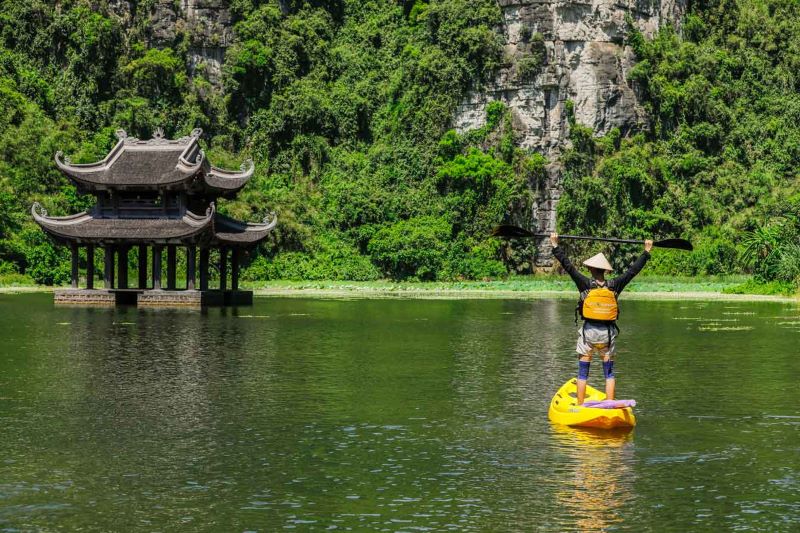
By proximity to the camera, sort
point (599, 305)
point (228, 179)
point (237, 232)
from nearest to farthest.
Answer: point (599, 305)
point (237, 232)
point (228, 179)

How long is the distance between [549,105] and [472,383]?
208 ft

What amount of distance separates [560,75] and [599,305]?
221ft

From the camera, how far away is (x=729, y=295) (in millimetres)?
56031

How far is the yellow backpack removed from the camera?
47.3ft

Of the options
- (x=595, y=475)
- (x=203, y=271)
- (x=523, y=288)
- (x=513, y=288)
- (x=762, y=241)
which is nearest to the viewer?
(x=595, y=475)

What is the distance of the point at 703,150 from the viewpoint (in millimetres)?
82438

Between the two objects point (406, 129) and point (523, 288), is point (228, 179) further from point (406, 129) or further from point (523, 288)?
point (406, 129)

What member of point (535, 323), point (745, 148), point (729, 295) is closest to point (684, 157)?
point (745, 148)

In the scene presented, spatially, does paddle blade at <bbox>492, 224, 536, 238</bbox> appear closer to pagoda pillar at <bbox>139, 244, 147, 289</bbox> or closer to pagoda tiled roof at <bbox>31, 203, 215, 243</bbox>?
pagoda tiled roof at <bbox>31, 203, 215, 243</bbox>

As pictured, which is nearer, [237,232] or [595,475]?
[595,475]

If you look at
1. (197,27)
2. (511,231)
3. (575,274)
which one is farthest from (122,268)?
(197,27)

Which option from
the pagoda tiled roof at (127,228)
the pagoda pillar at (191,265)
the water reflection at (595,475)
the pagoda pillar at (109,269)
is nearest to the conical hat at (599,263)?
the water reflection at (595,475)

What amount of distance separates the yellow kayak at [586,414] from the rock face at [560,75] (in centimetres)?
6413

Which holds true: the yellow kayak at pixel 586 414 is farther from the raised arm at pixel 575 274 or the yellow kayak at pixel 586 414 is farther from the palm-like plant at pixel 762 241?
the palm-like plant at pixel 762 241
